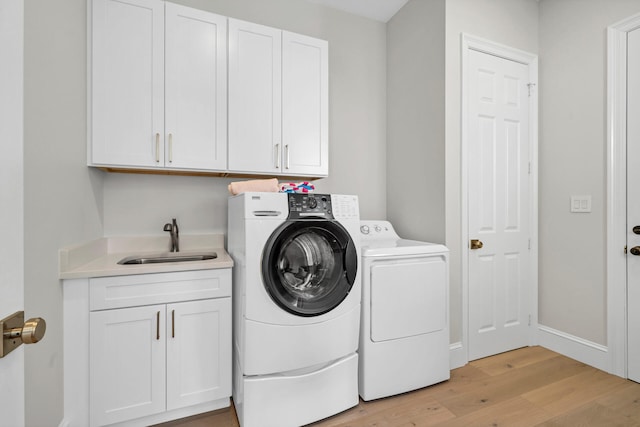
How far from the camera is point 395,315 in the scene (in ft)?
6.31

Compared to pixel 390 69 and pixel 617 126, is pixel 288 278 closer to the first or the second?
pixel 390 69

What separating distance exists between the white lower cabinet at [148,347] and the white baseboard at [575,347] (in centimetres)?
258

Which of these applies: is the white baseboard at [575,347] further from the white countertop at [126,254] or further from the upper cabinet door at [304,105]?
the white countertop at [126,254]

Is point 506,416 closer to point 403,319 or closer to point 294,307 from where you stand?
point 403,319

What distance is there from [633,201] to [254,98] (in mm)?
2709

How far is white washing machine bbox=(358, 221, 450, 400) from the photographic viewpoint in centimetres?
Result: 188

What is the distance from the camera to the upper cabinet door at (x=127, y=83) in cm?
176

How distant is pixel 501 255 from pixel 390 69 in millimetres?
1919

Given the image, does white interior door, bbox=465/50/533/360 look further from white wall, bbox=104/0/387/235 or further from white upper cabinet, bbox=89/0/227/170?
white upper cabinet, bbox=89/0/227/170

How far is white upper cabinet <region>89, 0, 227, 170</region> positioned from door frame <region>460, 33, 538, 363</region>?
1748 mm

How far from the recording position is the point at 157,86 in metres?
1.87

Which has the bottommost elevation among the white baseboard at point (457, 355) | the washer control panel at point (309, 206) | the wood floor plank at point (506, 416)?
the wood floor plank at point (506, 416)

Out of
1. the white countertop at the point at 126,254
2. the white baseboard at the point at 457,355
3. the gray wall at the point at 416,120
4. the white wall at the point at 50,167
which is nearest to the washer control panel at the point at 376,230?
the gray wall at the point at 416,120

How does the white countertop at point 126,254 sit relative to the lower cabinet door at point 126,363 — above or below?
above
